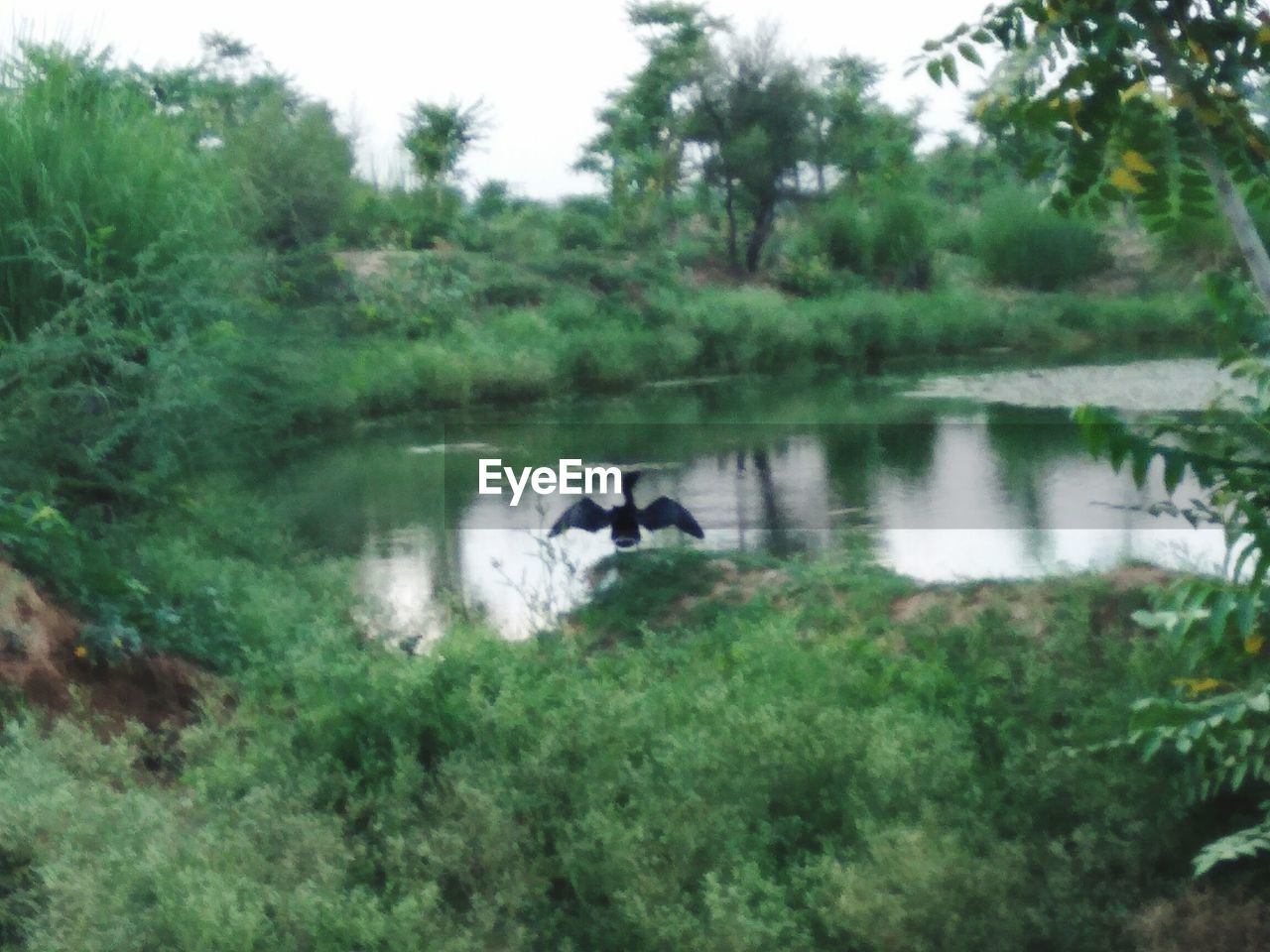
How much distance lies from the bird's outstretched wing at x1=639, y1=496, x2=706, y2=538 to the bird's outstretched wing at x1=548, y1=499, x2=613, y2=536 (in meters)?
0.18

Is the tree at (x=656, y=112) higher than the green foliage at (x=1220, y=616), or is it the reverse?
the tree at (x=656, y=112)

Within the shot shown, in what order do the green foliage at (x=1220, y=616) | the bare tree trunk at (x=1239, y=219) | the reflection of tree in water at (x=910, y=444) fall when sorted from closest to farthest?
the green foliage at (x=1220, y=616)
the bare tree trunk at (x=1239, y=219)
the reflection of tree in water at (x=910, y=444)

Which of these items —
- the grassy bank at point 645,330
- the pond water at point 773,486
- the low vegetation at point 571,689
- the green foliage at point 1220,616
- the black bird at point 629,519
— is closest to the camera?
the green foliage at point 1220,616

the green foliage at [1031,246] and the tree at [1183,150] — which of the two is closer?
the tree at [1183,150]

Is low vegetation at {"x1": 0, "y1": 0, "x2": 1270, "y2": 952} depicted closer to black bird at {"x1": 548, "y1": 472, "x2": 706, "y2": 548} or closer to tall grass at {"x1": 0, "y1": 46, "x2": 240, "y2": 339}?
tall grass at {"x1": 0, "y1": 46, "x2": 240, "y2": 339}

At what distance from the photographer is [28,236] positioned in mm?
6590

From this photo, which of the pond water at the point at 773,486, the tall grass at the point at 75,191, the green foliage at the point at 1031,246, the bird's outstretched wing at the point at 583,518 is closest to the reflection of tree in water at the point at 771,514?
the pond water at the point at 773,486

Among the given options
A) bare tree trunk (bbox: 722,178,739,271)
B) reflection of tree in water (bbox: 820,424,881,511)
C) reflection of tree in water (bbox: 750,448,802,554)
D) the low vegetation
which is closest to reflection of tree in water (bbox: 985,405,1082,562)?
reflection of tree in water (bbox: 820,424,881,511)

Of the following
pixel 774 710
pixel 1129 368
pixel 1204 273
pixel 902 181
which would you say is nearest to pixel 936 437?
pixel 1129 368

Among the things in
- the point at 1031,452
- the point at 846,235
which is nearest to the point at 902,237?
the point at 846,235

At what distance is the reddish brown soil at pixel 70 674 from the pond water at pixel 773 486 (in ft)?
3.14

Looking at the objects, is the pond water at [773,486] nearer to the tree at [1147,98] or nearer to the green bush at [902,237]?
the green bush at [902,237]

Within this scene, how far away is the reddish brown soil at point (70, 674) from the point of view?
15.6 feet

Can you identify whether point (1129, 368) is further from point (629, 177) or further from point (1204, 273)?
point (1204, 273)
